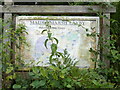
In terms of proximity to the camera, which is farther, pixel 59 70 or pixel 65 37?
pixel 65 37

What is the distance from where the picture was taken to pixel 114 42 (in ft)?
11.5

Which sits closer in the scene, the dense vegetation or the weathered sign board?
the dense vegetation

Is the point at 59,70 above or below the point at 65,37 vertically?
below

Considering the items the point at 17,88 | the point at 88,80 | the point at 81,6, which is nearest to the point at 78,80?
the point at 88,80

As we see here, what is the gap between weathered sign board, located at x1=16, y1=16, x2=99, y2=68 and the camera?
3.61 m

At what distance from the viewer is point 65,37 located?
12.0 ft

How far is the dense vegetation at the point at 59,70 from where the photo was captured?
102 inches

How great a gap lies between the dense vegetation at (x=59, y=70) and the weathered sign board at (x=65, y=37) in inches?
4.1

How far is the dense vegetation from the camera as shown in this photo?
2.58m

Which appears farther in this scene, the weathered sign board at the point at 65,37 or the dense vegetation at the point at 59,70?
the weathered sign board at the point at 65,37

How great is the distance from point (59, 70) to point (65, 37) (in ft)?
3.82

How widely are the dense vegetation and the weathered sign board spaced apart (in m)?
0.10

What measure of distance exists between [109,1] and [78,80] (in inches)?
66.1

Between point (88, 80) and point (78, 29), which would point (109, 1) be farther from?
point (88, 80)
